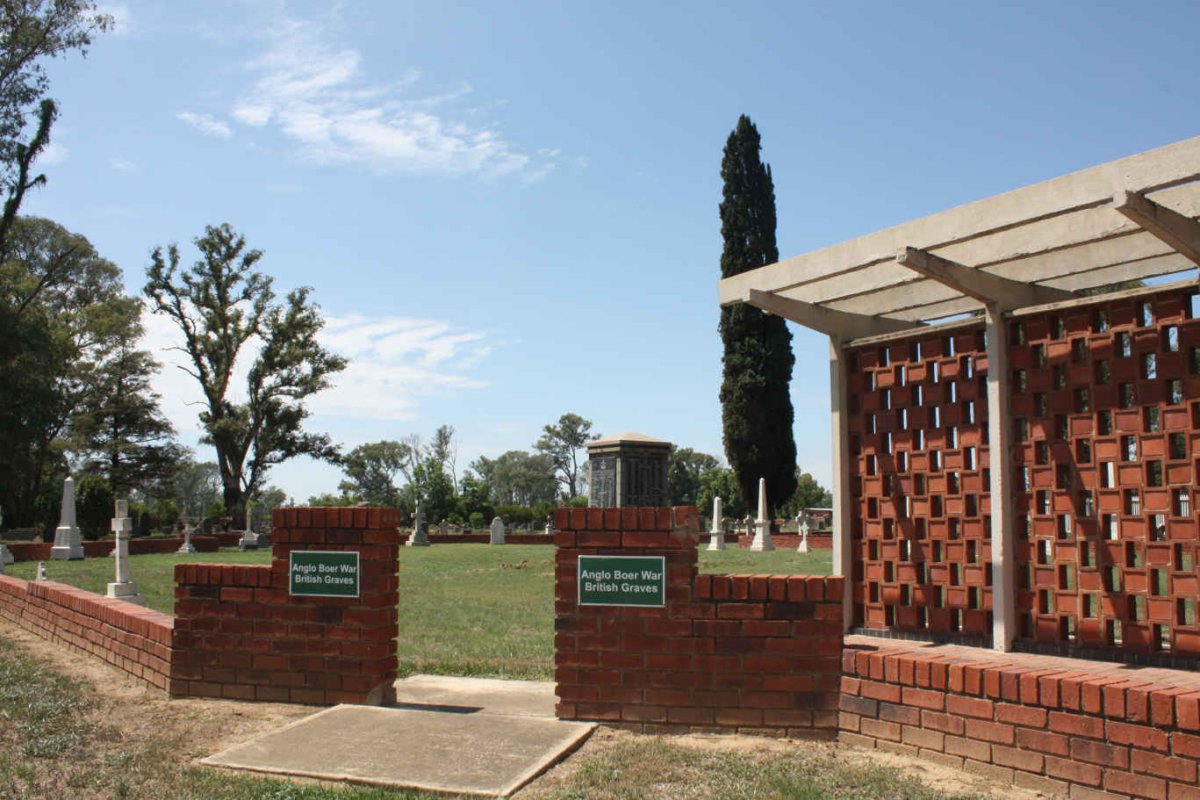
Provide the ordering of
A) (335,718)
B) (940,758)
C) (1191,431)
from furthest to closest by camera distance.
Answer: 1. (1191,431)
2. (335,718)
3. (940,758)

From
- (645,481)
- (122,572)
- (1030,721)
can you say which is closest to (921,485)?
(1030,721)

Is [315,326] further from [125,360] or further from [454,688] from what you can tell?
[454,688]

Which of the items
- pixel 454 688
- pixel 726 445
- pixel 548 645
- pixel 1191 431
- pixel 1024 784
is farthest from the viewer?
pixel 726 445

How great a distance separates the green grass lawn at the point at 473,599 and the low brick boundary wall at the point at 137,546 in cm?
147

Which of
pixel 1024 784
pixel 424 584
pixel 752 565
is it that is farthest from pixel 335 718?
pixel 752 565

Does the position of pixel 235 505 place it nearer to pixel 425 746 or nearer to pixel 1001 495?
pixel 1001 495

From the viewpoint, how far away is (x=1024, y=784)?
14.5 ft

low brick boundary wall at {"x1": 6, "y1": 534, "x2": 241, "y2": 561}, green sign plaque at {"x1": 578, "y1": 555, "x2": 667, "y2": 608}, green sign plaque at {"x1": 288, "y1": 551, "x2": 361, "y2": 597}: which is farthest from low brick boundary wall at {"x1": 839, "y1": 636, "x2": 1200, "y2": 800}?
low brick boundary wall at {"x1": 6, "y1": 534, "x2": 241, "y2": 561}

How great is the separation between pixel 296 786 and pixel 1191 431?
5720 mm

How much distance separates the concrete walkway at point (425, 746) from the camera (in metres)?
4.74

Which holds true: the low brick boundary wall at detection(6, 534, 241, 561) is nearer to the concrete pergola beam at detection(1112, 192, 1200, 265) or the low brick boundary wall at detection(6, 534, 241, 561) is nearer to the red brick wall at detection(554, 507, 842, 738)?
the red brick wall at detection(554, 507, 842, 738)

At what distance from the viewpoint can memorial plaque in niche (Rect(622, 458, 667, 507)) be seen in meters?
25.7

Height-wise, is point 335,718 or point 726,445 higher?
point 726,445

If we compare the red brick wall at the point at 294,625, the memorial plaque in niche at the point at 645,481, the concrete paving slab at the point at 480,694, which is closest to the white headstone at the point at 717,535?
the memorial plaque in niche at the point at 645,481
